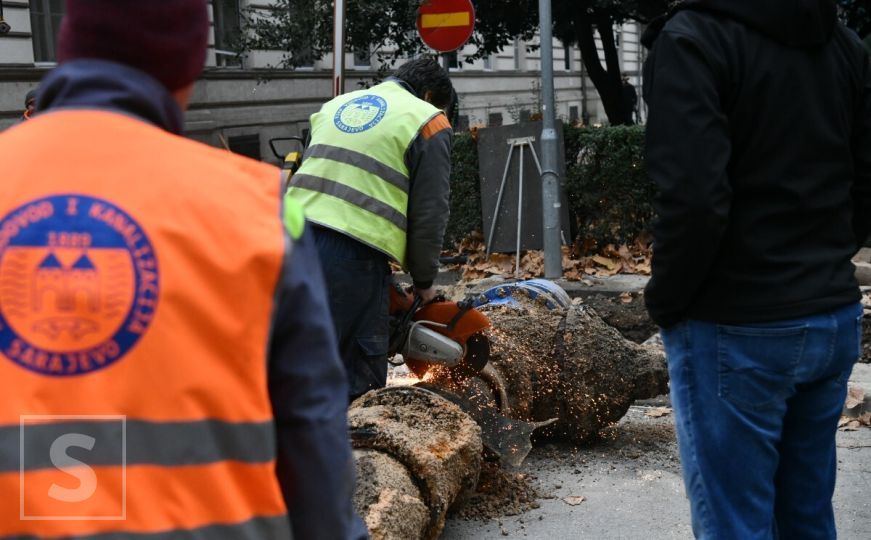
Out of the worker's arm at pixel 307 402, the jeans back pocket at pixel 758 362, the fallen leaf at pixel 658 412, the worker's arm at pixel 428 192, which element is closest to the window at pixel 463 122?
the fallen leaf at pixel 658 412

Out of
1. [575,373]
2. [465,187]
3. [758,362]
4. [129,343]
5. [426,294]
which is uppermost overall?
[129,343]

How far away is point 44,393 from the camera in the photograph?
1.33 meters

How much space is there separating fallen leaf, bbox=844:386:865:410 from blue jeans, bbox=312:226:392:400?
8.01ft

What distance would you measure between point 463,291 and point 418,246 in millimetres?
4076

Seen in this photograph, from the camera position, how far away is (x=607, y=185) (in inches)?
382

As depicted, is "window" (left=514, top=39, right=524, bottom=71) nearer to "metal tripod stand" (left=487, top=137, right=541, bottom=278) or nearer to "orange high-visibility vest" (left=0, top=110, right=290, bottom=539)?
"metal tripod stand" (left=487, top=137, right=541, bottom=278)

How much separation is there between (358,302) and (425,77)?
1.08m

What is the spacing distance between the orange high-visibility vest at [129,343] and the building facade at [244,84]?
6.98 metres

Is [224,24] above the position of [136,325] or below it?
above

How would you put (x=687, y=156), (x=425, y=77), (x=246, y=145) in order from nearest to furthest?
1. (x=687, y=156)
2. (x=425, y=77)
3. (x=246, y=145)

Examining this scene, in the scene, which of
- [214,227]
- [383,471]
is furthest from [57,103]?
[383,471]

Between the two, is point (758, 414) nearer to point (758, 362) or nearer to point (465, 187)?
point (758, 362)

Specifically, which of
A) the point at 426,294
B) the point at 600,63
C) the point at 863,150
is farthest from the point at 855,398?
the point at 600,63

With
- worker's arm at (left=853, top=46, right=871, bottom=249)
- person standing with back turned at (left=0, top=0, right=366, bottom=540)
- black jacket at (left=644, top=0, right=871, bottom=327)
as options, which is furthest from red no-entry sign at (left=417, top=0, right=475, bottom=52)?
person standing with back turned at (left=0, top=0, right=366, bottom=540)
